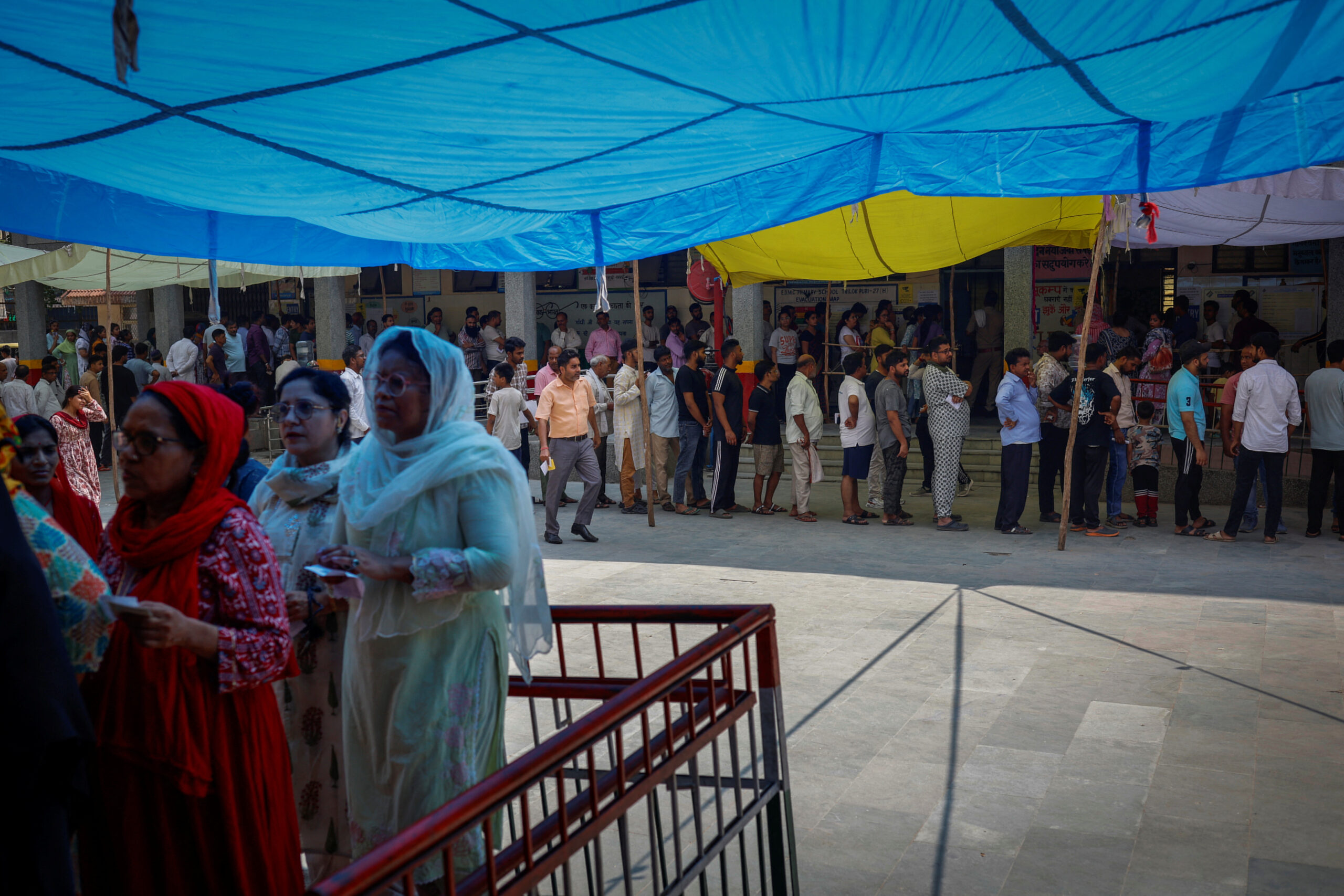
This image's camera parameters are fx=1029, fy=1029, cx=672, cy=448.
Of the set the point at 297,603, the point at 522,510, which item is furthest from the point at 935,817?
the point at 297,603

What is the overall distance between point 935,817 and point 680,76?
3.00m

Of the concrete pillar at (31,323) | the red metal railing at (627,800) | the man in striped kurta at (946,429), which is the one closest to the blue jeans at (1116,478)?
the man in striped kurta at (946,429)

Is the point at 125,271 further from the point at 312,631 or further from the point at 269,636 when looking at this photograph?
the point at 269,636

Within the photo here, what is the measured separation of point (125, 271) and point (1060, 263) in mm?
14297

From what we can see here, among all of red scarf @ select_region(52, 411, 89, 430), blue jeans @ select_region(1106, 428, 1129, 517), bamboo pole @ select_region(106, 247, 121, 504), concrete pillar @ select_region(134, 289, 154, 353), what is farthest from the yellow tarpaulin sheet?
concrete pillar @ select_region(134, 289, 154, 353)

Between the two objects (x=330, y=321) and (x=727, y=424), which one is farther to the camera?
(x=330, y=321)

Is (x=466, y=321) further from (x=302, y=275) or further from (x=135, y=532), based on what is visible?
(x=135, y=532)

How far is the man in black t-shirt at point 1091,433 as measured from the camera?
9.68m

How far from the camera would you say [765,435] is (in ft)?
35.4

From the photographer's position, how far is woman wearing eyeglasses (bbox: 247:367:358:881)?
3.18m

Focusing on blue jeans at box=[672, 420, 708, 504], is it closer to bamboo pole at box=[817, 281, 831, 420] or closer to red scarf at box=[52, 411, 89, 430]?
bamboo pole at box=[817, 281, 831, 420]

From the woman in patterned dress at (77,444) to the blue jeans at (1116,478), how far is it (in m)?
9.08

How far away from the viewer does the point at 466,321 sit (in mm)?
18828

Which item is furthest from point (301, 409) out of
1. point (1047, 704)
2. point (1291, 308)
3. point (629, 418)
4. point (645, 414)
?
point (1291, 308)
